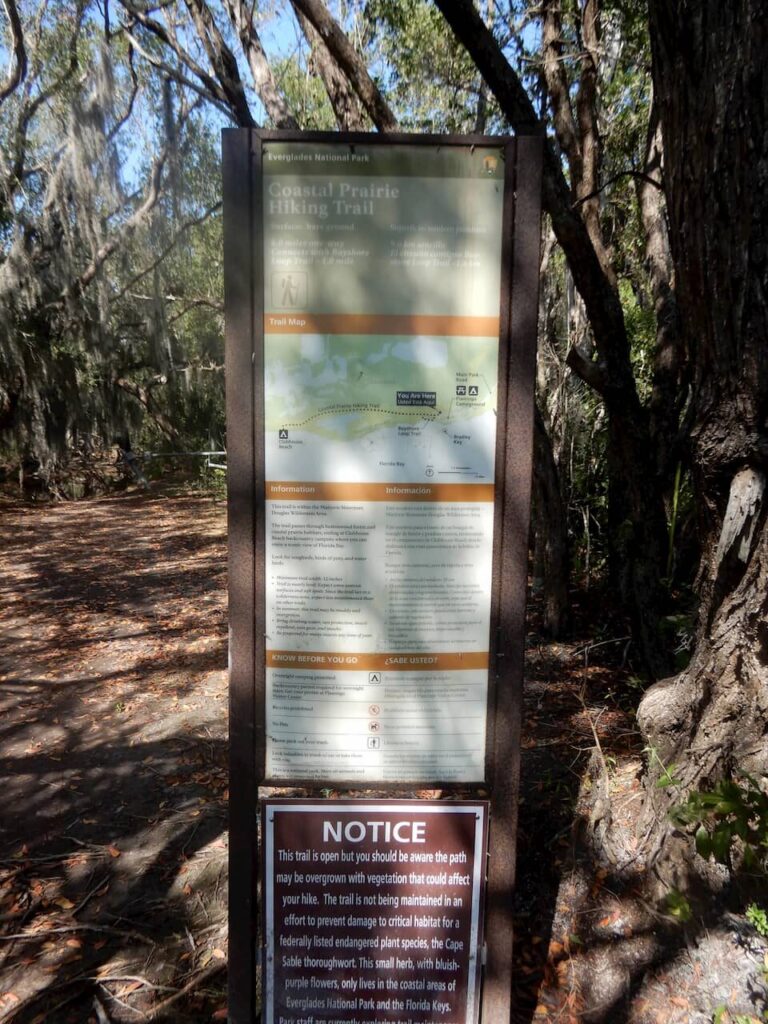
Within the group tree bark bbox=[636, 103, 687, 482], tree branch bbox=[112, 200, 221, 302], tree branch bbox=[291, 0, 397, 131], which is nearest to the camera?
A: tree bark bbox=[636, 103, 687, 482]

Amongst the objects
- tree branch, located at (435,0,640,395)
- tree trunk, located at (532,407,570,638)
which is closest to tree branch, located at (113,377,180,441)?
tree trunk, located at (532,407,570,638)

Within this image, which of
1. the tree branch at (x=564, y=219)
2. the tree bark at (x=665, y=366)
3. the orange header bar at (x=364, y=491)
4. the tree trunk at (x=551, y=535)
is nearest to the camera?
the orange header bar at (x=364, y=491)

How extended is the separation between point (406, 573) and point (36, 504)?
15.0 meters

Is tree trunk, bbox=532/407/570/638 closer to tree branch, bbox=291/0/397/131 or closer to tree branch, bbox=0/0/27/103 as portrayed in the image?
tree branch, bbox=291/0/397/131

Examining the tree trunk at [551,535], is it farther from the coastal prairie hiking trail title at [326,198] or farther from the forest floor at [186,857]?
the coastal prairie hiking trail title at [326,198]

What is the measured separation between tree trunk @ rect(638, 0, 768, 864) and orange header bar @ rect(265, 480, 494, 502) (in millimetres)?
1003

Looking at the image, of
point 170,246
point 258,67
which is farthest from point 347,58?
point 170,246

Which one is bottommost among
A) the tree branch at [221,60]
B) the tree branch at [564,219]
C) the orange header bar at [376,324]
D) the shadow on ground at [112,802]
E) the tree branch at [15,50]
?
the shadow on ground at [112,802]

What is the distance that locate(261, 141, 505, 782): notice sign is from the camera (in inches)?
72.8

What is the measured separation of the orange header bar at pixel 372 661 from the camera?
200 cm

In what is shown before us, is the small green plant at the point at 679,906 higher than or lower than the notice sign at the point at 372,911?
lower

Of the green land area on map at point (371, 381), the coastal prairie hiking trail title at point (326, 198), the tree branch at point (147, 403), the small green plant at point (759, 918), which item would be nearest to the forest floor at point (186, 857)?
the small green plant at point (759, 918)

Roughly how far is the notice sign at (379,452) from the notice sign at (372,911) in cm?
13

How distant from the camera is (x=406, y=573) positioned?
1969mm
